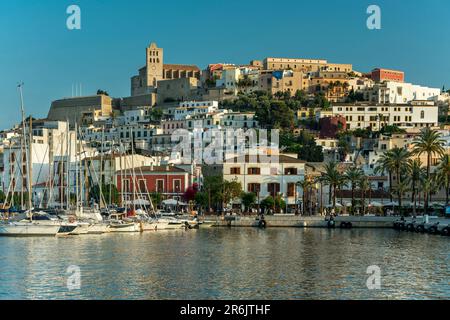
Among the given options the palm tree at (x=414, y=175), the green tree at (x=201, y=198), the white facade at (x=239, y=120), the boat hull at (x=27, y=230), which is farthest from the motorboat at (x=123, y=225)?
the white facade at (x=239, y=120)

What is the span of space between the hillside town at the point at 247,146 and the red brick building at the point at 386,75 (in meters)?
0.37

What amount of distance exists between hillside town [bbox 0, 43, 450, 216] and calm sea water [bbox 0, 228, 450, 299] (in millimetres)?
12379

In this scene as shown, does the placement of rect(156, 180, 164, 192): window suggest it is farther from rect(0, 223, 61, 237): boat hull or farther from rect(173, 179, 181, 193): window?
rect(0, 223, 61, 237): boat hull

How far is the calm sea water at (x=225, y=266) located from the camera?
33.9 metres

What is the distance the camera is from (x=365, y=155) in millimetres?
122375

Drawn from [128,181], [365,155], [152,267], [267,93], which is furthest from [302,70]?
[152,267]

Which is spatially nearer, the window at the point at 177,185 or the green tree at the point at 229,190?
the green tree at the point at 229,190

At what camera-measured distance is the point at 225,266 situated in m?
42.4

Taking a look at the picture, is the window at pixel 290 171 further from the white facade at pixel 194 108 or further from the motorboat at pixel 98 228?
the white facade at pixel 194 108

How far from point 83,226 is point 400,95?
112701 mm

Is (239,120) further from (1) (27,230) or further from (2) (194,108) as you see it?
(1) (27,230)

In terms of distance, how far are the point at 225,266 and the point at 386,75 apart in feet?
505

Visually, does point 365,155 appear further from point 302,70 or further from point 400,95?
point 302,70

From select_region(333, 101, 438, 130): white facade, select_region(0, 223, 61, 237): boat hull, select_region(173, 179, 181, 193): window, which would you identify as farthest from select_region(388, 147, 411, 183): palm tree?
select_region(333, 101, 438, 130): white facade
